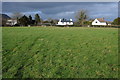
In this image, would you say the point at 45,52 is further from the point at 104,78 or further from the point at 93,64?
the point at 104,78

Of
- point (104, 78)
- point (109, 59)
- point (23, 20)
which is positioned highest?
point (23, 20)

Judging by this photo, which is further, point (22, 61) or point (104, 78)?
point (22, 61)

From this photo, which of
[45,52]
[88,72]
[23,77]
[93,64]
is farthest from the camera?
[45,52]

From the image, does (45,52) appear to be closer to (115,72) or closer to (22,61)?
(22,61)

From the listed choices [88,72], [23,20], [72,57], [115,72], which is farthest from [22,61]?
[23,20]

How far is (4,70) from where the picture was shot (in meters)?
6.14

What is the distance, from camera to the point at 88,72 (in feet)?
19.9

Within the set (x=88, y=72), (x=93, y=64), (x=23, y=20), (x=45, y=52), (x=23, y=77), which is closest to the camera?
(x=23, y=77)

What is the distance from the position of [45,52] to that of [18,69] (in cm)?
263

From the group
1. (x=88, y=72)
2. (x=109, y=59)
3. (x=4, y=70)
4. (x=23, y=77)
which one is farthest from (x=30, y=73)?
(x=109, y=59)

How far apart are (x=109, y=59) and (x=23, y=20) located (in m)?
72.9

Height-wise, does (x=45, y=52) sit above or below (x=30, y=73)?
above

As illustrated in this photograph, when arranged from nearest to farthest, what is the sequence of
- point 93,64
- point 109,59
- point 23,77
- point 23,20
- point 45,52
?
point 23,77, point 93,64, point 109,59, point 45,52, point 23,20

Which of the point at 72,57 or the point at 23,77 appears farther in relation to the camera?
the point at 72,57
